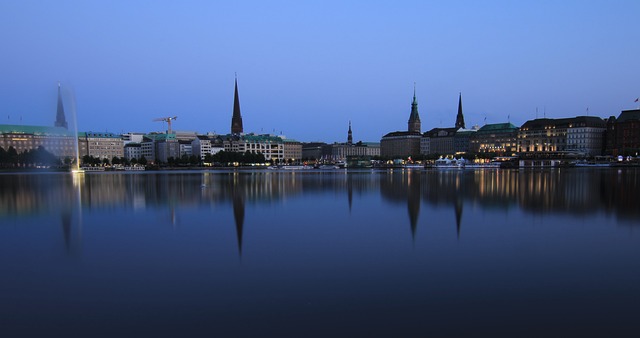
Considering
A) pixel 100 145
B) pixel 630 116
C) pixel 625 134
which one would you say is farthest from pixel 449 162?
pixel 100 145

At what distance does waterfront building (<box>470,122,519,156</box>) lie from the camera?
436 ft

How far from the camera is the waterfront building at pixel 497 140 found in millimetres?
133000

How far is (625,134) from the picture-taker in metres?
106

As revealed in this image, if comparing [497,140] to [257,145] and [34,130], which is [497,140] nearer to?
[257,145]

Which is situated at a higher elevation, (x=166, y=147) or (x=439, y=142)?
(x=439, y=142)

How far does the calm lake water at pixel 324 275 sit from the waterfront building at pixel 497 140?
12327cm

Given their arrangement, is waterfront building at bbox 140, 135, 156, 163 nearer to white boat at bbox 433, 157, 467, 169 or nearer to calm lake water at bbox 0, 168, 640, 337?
white boat at bbox 433, 157, 467, 169

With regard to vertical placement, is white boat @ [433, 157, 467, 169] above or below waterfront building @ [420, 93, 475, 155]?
below

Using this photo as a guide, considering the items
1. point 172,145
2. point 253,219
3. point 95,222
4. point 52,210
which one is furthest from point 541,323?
point 172,145

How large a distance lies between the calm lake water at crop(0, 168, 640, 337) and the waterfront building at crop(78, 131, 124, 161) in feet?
490

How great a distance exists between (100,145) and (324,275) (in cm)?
16413

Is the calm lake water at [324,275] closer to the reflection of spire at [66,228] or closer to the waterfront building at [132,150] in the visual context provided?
the reflection of spire at [66,228]

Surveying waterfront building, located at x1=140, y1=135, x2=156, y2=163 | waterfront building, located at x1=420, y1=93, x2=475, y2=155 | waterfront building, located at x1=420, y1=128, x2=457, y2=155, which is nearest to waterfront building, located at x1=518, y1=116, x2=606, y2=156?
waterfront building, located at x1=420, y1=93, x2=475, y2=155

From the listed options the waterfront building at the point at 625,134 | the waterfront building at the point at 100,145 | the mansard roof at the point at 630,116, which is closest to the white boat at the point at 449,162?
the waterfront building at the point at 625,134
